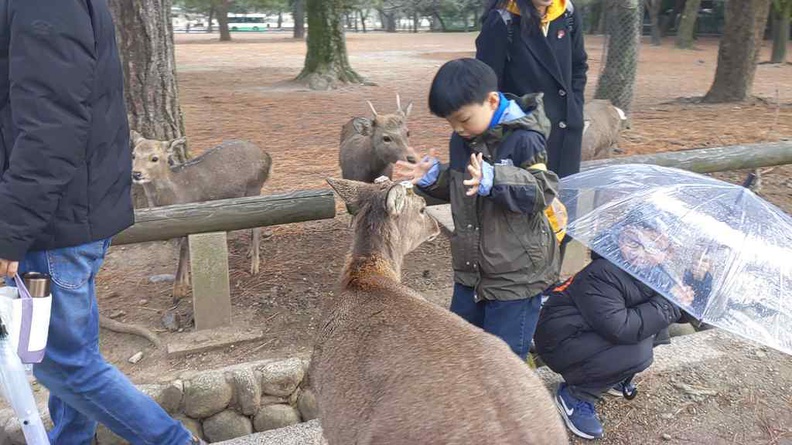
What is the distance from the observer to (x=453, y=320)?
8.75ft

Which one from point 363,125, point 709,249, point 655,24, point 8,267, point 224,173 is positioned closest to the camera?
point 8,267

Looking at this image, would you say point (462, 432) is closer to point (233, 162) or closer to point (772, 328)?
point (772, 328)

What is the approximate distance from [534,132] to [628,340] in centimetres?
114

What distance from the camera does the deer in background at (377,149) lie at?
6.57m

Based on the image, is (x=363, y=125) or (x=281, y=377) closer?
(x=281, y=377)

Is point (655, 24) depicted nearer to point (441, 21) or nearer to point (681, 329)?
point (441, 21)

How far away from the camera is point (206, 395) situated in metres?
3.98

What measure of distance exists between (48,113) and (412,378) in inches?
57.8

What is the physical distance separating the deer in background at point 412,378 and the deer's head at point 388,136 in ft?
11.1

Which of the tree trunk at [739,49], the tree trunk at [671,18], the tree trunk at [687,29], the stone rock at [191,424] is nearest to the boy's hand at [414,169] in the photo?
the stone rock at [191,424]

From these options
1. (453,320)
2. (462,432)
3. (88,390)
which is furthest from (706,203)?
(88,390)

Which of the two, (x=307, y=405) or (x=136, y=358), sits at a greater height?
(x=136, y=358)

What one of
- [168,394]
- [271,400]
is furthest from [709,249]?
[168,394]

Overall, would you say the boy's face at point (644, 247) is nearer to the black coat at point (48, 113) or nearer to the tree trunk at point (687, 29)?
the black coat at point (48, 113)
